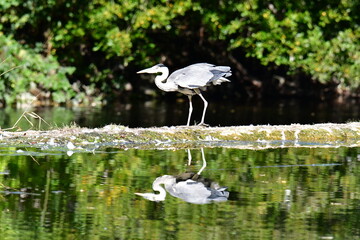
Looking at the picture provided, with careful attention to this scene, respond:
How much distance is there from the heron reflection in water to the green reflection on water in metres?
0.11

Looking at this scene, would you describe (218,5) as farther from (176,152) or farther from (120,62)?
(176,152)

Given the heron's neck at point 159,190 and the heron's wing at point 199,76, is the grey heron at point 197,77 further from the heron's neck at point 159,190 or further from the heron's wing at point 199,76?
the heron's neck at point 159,190

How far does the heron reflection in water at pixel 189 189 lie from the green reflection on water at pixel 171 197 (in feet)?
0.38

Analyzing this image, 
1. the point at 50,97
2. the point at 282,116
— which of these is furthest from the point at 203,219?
the point at 50,97

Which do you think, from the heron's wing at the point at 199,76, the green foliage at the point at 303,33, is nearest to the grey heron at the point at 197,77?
the heron's wing at the point at 199,76

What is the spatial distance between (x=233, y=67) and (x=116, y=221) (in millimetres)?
24487

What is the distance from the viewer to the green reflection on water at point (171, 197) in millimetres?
7906

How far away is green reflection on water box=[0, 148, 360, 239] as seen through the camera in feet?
25.9

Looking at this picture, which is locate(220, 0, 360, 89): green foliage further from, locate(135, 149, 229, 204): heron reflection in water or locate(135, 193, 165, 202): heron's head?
locate(135, 193, 165, 202): heron's head

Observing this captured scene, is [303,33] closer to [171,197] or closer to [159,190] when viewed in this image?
[159,190]

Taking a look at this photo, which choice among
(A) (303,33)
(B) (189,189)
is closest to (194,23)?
(A) (303,33)

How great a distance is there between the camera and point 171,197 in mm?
9453

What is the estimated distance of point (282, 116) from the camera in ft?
85.9

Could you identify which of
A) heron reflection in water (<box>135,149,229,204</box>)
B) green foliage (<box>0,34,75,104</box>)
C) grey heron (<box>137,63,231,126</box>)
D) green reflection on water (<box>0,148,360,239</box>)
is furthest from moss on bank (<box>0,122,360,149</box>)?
green foliage (<box>0,34,75,104</box>)
